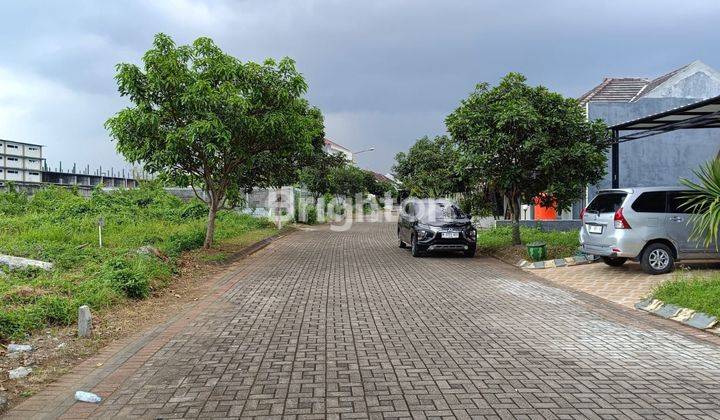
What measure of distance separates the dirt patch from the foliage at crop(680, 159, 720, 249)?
327 inches

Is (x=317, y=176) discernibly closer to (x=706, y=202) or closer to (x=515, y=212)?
(x=515, y=212)

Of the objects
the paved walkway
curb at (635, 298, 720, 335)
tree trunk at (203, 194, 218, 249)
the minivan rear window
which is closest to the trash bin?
the minivan rear window

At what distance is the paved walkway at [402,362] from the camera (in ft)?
14.0

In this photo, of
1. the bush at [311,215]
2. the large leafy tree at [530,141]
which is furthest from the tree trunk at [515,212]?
the bush at [311,215]

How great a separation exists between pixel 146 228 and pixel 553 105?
1234cm

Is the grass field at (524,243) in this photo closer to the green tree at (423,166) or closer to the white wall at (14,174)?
the green tree at (423,166)

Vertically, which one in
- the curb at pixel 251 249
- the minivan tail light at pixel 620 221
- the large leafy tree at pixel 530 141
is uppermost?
the large leafy tree at pixel 530 141

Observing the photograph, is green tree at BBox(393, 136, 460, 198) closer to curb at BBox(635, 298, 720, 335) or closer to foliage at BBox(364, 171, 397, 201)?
foliage at BBox(364, 171, 397, 201)

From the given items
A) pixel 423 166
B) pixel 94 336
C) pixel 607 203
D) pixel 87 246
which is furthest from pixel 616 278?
pixel 423 166

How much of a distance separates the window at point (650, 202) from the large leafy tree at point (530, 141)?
9.23 feet

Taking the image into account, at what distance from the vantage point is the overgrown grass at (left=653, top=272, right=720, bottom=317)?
24.1 ft

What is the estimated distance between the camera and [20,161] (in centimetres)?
6956

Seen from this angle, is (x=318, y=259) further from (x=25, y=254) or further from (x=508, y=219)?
(x=508, y=219)

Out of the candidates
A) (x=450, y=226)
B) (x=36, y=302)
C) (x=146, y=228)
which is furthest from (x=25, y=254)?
(x=450, y=226)
